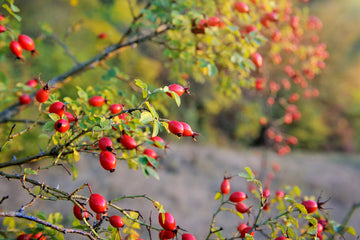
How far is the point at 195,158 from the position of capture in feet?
15.2

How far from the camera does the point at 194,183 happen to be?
4.01 m

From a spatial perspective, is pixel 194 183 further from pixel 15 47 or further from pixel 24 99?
pixel 15 47

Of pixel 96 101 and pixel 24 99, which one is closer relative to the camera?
pixel 96 101

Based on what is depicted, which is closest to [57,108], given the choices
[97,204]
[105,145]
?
[105,145]

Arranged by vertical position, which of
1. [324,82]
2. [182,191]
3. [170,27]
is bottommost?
[182,191]

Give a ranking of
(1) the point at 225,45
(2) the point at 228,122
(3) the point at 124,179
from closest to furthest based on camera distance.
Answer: (1) the point at 225,45 < (3) the point at 124,179 < (2) the point at 228,122

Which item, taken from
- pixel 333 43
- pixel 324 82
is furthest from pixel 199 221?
pixel 333 43

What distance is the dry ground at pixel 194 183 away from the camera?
3131mm

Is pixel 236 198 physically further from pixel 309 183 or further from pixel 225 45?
pixel 309 183

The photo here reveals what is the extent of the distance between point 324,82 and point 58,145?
10.5m

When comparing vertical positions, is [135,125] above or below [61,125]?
above

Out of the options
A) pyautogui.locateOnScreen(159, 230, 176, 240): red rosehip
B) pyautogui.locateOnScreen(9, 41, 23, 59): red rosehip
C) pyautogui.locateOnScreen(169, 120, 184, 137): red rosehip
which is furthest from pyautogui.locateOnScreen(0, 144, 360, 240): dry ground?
pyautogui.locateOnScreen(169, 120, 184, 137): red rosehip

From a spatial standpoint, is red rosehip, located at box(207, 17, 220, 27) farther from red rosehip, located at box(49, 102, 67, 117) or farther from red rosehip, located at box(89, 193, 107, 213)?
red rosehip, located at box(89, 193, 107, 213)

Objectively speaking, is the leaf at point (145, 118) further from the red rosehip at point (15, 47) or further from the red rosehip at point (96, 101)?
the red rosehip at point (15, 47)
